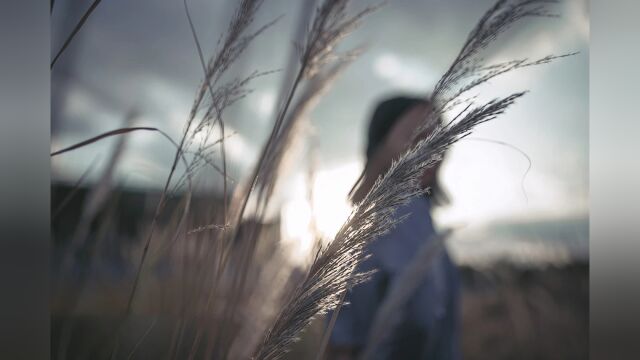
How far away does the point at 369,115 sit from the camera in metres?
1.25

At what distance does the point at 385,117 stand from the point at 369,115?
0.04m

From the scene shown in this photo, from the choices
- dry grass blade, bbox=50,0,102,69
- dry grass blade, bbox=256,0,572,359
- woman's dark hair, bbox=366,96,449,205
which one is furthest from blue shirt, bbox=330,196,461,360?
dry grass blade, bbox=50,0,102,69

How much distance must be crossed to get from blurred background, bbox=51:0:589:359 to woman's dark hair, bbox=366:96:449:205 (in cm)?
2

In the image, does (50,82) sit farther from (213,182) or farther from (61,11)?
(213,182)

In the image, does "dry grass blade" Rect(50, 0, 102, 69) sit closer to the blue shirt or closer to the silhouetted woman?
the silhouetted woman

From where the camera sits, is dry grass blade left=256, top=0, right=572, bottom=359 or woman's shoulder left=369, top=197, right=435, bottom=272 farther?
woman's shoulder left=369, top=197, right=435, bottom=272

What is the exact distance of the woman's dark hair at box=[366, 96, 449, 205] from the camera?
1252 millimetres

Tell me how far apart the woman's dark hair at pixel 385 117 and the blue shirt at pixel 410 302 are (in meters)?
0.13

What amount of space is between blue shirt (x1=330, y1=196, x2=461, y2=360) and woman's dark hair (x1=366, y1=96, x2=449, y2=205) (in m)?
0.13

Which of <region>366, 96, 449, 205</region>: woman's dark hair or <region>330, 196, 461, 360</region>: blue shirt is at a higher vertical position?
<region>366, 96, 449, 205</region>: woman's dark hair

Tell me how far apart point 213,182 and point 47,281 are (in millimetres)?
483

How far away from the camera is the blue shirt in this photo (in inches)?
49.7

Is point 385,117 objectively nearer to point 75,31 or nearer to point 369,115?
point 369,115

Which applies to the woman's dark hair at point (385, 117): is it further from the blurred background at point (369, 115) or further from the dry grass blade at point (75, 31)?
the dry grass blade at point (75, 31)
